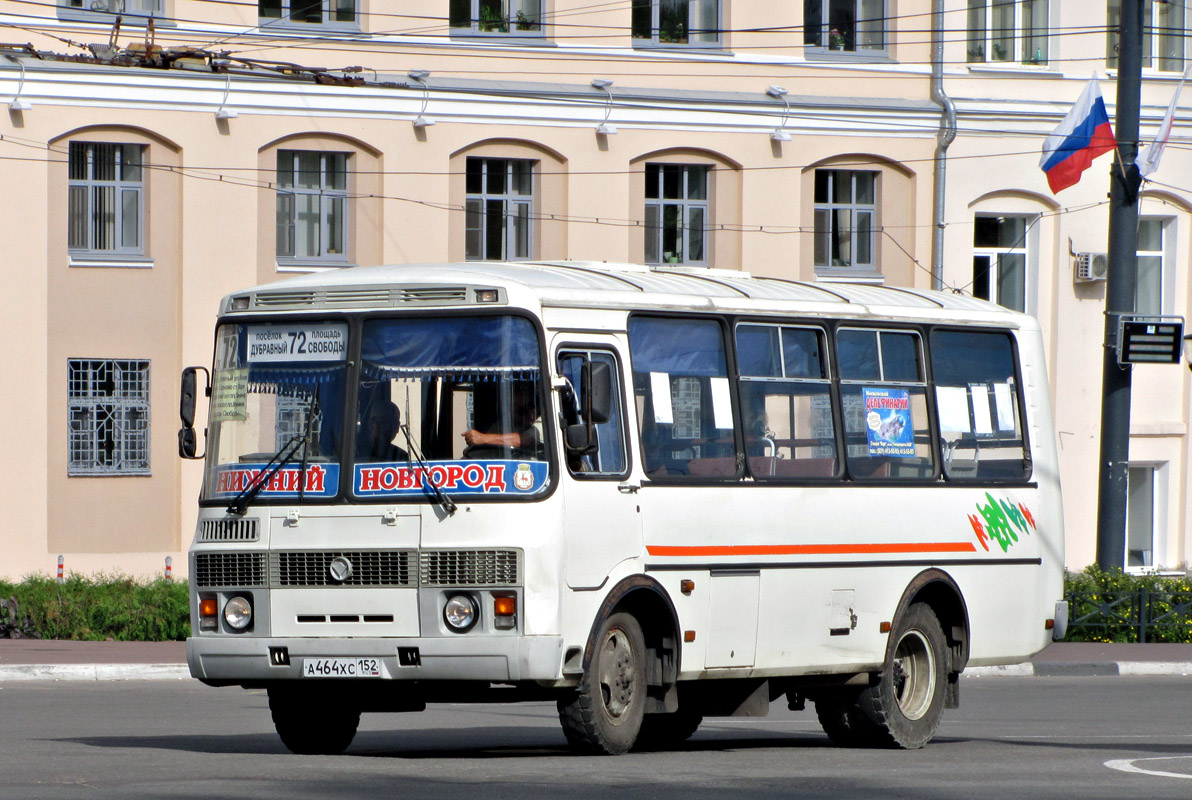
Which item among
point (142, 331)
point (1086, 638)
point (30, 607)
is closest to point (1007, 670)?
point (1086, 638)

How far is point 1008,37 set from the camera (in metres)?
31.3

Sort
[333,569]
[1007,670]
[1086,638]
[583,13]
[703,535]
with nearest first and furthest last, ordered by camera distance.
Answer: [333,569] → [703,535] → [1007,670] → [1086,638] → [583,13]

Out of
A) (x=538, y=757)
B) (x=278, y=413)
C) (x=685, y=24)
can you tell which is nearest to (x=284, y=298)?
(x=278, y=413)

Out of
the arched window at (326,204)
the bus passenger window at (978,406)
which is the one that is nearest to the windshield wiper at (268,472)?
the bus passenger window at (978,406)

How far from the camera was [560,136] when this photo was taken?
96.8 ft

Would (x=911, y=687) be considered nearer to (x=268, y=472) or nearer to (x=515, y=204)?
(x=268, y=472)

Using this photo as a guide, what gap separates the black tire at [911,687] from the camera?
13172 mm

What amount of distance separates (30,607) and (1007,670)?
10.8 m

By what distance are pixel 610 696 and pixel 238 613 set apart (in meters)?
2.10

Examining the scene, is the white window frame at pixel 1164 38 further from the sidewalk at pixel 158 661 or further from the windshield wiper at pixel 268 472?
the windshield wiper at pixel 268 472

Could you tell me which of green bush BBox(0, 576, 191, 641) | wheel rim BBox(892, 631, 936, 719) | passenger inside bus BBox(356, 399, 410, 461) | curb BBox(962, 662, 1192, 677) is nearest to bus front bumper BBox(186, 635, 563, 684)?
passenger inside bus BBox(356, 399, 410, 461)

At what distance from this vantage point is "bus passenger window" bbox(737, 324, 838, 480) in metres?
12.5

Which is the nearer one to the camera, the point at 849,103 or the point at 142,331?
the point at 142,331

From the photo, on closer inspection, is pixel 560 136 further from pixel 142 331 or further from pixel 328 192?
pixel 142 331
